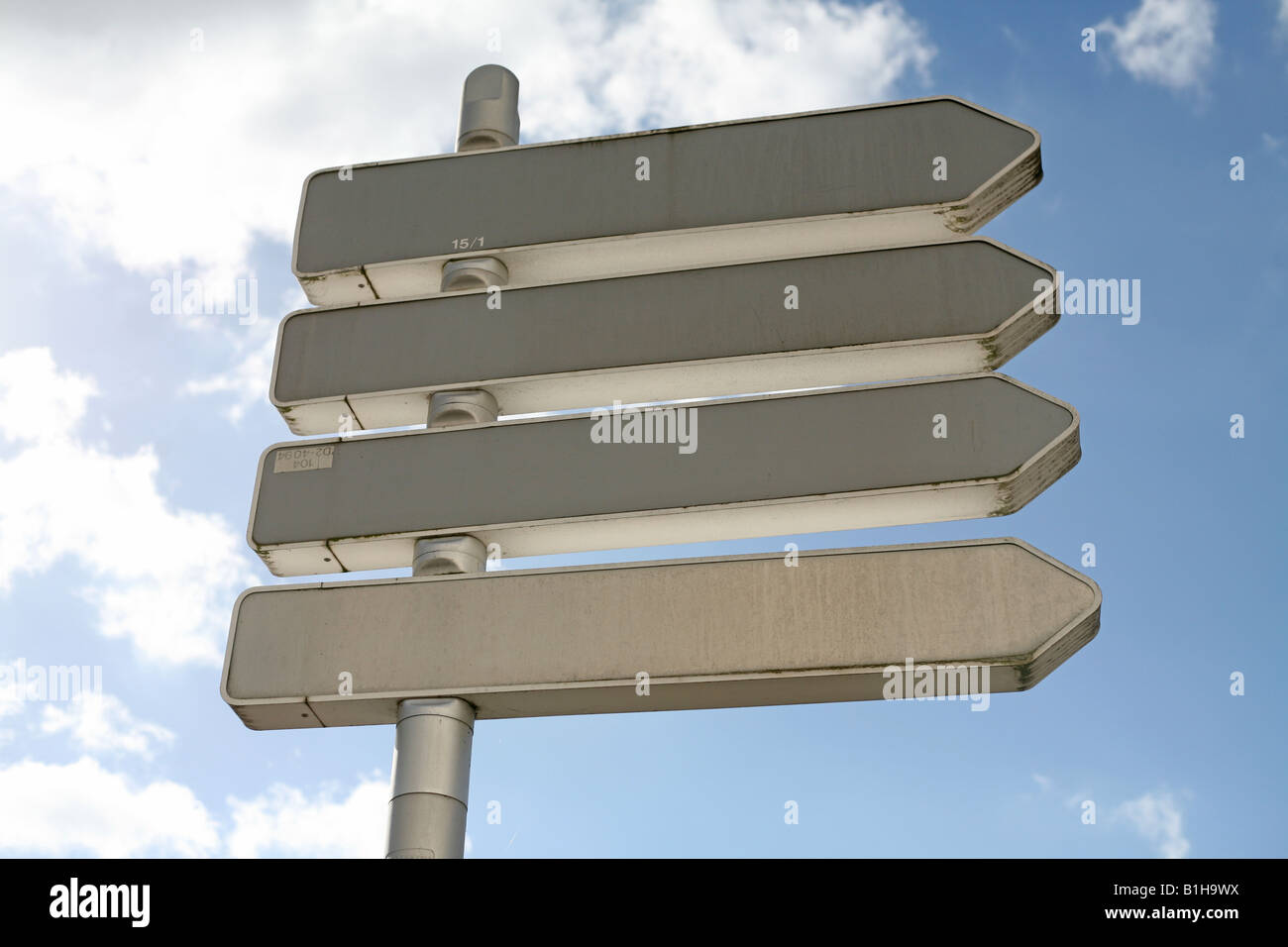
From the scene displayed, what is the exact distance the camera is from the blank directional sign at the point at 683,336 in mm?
6395

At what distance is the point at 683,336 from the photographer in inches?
256

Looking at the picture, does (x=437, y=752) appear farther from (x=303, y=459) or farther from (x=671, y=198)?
(x=671, y=198)

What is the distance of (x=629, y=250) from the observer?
7.04 meters

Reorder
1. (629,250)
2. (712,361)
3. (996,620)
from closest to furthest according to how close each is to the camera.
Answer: (996,620), (712,361), (629,250)

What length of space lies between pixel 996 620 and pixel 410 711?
92.3 inches

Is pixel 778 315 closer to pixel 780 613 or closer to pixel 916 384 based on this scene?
pixel 916 384

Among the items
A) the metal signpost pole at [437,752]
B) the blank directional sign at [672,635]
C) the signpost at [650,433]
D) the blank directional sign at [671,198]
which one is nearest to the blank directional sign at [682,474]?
the signpost at [650,433]

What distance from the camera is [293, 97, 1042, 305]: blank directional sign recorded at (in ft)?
22.6

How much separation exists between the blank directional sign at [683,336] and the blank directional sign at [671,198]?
1.31 feet

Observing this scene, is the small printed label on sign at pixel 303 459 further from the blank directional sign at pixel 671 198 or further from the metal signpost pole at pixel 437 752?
the blank directional sign at pixel 671 198

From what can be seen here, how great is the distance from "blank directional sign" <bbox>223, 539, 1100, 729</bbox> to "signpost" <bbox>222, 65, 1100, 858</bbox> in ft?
0.04

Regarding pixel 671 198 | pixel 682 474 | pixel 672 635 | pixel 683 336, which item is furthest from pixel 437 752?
pixel 671 198

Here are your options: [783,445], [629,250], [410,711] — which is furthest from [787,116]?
[410,711]
